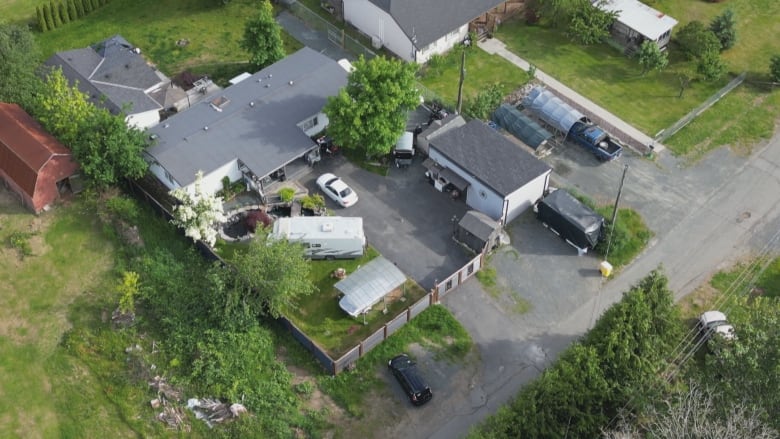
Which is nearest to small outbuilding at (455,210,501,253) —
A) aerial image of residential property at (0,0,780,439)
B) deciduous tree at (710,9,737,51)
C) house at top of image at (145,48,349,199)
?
aerial image of residential property at (0,0,780,439)

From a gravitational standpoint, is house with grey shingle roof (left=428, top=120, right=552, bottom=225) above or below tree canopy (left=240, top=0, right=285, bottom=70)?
below

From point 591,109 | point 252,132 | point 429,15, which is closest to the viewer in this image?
point 252,132

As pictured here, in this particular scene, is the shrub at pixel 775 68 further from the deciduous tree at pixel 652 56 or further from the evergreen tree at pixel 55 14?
the evergreen tree at pixel 55 14

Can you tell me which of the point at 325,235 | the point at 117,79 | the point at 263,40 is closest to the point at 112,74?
the point at 117,79

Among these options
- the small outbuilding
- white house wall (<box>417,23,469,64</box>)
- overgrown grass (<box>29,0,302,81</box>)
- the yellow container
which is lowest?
the yellow container

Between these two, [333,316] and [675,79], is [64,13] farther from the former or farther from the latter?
[675,79]

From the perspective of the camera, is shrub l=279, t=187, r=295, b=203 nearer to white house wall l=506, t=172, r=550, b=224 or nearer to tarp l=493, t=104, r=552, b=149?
white house wall l=506, t=172, r=550, b=224

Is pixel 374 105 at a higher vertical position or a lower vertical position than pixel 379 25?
higher
